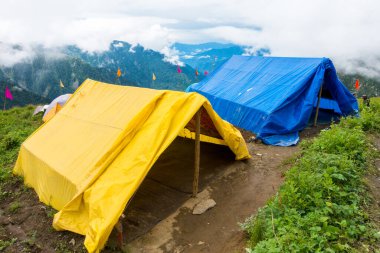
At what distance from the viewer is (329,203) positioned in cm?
481

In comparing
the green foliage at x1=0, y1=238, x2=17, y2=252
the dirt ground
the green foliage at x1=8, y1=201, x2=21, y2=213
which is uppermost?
the dirt ground

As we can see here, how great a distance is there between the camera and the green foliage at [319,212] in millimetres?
4180

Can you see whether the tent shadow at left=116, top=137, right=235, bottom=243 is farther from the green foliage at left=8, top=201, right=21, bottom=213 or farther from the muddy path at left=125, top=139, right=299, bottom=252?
the green foliage at left=8, top=201, right=21, bottom=213

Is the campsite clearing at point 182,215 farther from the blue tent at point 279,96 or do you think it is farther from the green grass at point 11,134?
the blue tent at point 279,96

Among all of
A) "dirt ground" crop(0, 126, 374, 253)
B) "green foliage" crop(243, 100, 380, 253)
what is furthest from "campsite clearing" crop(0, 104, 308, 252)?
"green foliage" crop(243, 100, 380, 253)

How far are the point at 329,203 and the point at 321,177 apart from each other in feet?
2.67

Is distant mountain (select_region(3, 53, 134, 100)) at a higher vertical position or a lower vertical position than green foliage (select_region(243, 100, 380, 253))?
lower

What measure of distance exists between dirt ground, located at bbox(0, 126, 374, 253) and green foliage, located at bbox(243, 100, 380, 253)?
0.66 metres

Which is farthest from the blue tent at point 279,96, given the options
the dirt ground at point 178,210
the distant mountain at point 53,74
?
the distant mountain at point 53,74

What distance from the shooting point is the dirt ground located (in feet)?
20.8

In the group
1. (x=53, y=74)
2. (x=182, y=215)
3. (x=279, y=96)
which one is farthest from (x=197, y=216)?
(x=53, y=74)

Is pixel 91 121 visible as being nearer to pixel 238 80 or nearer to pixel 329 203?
pixel 329 203

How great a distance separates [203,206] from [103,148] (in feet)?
8.95

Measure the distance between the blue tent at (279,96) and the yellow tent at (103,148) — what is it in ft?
12.5
